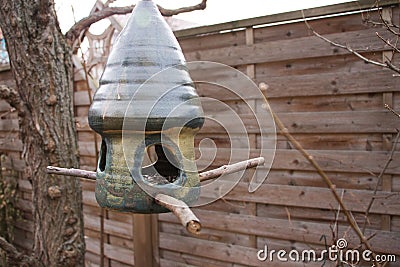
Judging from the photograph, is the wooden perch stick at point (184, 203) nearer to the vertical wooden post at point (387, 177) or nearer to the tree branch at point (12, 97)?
the tree branch at point (12, 97)

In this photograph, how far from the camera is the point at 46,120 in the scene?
1.74 m

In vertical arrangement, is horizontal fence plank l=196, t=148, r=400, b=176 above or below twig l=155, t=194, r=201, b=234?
below

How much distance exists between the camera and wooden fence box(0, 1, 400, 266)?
1.80 m

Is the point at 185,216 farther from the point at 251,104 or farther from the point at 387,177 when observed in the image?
the point at 251,104

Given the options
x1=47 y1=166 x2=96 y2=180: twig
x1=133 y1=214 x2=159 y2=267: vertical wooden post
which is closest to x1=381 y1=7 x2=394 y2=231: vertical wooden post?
x1=47 y1=166 x2=96 y2=180: twig

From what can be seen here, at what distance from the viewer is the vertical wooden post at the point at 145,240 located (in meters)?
2.63

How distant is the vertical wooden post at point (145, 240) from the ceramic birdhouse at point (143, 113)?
63.2 inches

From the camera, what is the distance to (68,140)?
180 centimetres

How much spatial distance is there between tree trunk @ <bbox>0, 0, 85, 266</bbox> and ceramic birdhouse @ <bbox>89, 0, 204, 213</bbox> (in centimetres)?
76

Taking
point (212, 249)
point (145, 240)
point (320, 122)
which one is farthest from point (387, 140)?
point (145, 240)

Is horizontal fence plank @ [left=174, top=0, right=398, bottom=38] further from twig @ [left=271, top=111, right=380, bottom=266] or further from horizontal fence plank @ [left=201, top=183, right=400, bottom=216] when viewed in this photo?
twig @ [left=271, top=111, right=380, bottom=266]

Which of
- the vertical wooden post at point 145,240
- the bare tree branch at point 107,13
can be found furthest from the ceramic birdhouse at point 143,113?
the vertical wooden post at point 145,240

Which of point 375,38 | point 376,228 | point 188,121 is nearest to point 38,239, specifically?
point 188,121

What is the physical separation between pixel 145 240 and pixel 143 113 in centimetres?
184
